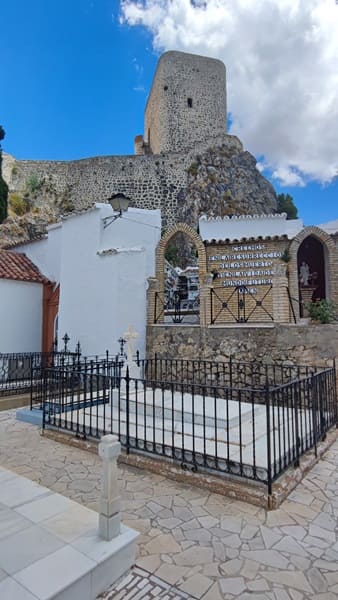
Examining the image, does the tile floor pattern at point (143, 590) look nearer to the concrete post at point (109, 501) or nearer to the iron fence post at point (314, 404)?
the concrete post at point (109, 501)

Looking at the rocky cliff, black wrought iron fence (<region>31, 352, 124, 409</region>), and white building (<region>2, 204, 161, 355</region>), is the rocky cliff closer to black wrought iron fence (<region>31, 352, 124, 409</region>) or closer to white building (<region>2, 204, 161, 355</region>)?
white building (<region>2, 204, 161, 355</region>)

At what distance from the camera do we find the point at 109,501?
2697 millimetres

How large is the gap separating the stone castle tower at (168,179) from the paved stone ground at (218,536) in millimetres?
22727

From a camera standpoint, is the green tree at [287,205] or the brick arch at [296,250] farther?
the green tree at [287,205]

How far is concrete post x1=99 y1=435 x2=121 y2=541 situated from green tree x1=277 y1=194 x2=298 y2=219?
33.9 meters

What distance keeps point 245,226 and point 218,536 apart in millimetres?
12151

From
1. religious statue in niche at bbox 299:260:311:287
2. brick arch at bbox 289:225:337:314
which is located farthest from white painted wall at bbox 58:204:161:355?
religious statue in niche at bbox 299:260:311:287

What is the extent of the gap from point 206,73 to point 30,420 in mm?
36562

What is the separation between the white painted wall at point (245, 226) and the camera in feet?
44.0

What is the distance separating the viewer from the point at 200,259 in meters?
10.4

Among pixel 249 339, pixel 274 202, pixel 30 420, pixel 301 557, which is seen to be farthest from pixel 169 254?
pixel 301 557

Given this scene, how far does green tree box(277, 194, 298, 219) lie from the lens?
33500 millimetres

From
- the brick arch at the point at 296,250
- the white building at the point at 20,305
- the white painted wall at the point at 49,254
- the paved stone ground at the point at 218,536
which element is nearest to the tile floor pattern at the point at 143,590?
the paved stone ground at the point at 218,536

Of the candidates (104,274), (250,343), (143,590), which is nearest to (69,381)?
(104,274)
